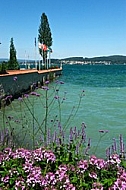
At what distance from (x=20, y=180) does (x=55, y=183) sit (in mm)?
284

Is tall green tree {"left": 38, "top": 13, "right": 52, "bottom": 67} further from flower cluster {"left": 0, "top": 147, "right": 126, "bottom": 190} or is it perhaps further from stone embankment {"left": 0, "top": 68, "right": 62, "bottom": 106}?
flower cluster {"left": 0, "top": 147, "right": 126, "bottom": 190}

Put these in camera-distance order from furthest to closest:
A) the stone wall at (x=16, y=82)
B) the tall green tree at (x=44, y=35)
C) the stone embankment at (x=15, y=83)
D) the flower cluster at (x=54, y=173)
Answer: the tall green tree at (x=44, y=35) < the stone wall at (x=16, y=82) < the stone embankment at (x=15, y=83) < the flower cluster at (x=54, y=173)

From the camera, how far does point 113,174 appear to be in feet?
8.73

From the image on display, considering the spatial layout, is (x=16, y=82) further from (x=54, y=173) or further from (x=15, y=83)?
(x=54, y=173)

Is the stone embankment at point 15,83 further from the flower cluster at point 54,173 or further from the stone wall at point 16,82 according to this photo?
the flower cluster at point 54,173

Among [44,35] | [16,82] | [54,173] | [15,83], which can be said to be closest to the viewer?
[54,173]

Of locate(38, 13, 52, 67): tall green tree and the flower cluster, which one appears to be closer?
the flower cluster

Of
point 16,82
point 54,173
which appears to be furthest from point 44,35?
point 54,173

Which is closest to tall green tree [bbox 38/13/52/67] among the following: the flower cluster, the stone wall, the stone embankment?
the stone wall

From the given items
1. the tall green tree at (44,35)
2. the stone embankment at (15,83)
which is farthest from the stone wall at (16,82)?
the tall green tree at (44,35)

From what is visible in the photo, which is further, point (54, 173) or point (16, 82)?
point (16, 82)

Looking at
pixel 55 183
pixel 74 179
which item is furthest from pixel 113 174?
pixel 55 183

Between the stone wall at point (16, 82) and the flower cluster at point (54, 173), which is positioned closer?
the flower cluster at point (54, 173)

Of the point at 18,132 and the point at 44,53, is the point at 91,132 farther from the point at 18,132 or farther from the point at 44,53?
the point at 44,53
